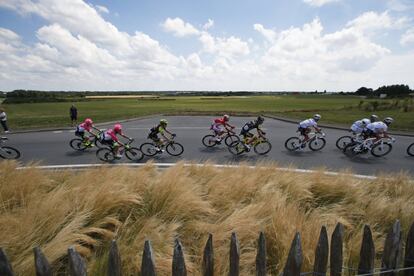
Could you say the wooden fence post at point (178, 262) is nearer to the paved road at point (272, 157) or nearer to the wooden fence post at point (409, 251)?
the wooden fence post at point (409, 251)

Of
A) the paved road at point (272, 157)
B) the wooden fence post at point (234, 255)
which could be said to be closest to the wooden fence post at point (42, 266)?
the wooden fence post at point (234, 255)

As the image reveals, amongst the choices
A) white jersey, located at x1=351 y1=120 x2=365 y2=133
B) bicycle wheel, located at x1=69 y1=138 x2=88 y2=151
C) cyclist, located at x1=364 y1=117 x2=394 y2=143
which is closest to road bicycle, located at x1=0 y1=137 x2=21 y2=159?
bicycle wheel, located at x1=69 y1=138 x2=88 y2=151

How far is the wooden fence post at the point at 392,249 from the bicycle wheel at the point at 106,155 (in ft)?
30.3

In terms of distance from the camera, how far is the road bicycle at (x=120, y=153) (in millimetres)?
9984

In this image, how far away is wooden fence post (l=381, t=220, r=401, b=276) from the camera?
7.33ft

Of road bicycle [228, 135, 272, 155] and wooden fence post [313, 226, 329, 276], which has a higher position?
wooden fence post [313, 226, 329, 276]

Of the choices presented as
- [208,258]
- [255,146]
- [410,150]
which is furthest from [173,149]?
[410,150]

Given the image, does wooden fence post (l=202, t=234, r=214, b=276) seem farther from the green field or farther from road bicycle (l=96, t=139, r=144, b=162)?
the green field

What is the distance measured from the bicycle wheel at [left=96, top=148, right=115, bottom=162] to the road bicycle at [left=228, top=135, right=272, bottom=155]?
15.9 ft

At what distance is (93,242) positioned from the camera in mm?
2654

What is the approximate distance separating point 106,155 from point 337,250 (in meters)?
9.32

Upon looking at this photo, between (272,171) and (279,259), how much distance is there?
282 cm

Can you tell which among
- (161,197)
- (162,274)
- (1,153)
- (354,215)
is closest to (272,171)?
(354,215)

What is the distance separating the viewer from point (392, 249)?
229 centimetres
